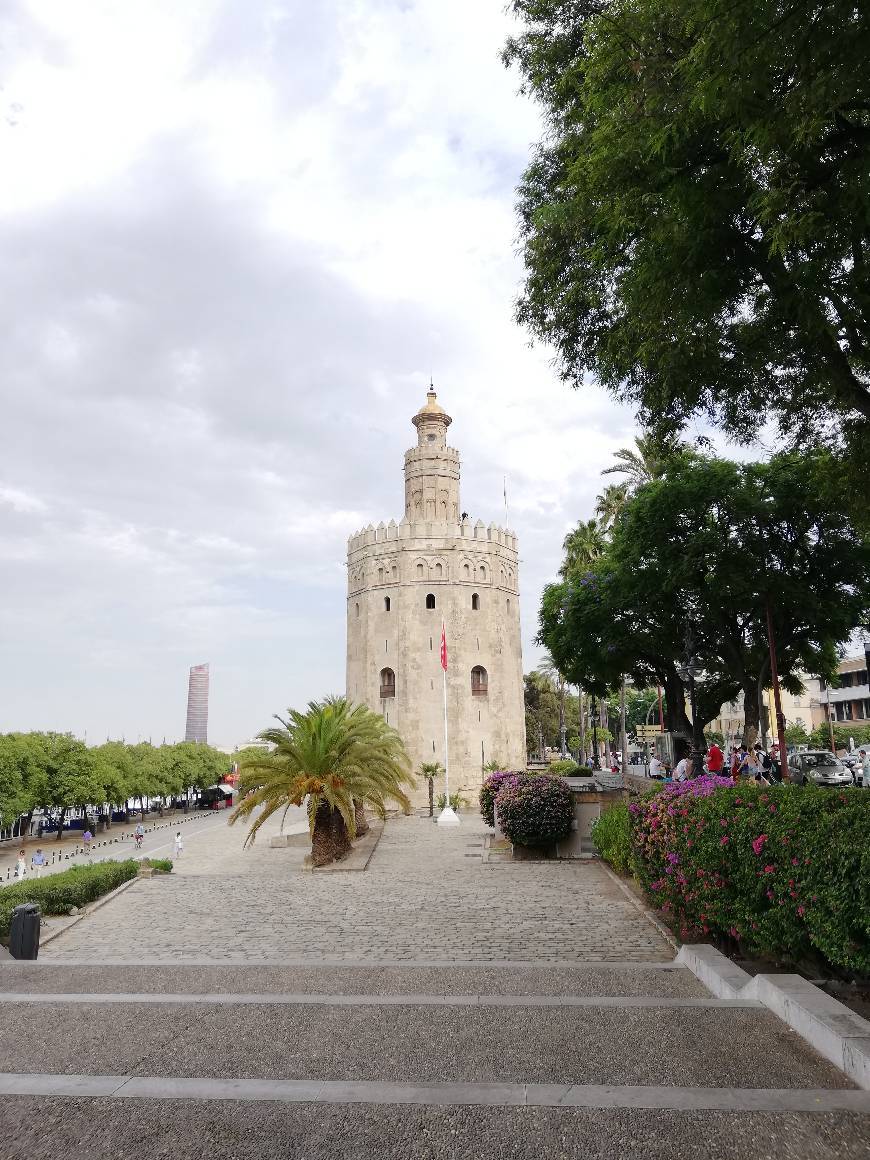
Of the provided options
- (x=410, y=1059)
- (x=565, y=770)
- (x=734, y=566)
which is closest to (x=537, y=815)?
(x=734, y=566)

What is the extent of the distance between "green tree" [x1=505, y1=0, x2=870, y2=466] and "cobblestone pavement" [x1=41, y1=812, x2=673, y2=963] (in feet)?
24.8

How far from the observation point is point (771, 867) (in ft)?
23.5

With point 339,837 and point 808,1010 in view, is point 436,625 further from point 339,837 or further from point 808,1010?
point 808,1010

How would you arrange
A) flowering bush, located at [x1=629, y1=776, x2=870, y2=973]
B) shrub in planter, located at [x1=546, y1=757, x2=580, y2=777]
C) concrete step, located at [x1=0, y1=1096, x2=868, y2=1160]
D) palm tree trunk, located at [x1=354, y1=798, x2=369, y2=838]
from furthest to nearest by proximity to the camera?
shrub in planter, located at [x1=546, y1=757, x2=580, y2=777]
palm tree trunk, located at [x1=354, y1=798, x2=369, y2=838]
flowering bush, located at [x1=629, y1=776, x2=870, y2=973]
concrete step, located at [x1=0, y1=1096, x2=868, y2=1160]

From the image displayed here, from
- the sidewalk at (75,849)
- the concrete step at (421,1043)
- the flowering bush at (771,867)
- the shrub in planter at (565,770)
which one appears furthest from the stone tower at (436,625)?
the concrete step at (421,1043)

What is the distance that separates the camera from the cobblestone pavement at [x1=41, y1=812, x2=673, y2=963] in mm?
10367

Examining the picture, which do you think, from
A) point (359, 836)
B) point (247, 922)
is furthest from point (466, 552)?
point (247, 922)

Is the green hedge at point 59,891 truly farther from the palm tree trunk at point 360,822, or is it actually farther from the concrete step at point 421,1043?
the palm tree trunk at point 360,822

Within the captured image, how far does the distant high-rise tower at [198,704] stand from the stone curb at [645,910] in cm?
12818

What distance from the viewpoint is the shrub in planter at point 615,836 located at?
1402 centimetres

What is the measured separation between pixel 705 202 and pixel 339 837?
706 inches

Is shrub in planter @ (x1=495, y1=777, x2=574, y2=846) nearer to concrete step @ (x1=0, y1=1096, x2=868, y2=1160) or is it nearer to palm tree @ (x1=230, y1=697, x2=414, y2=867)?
palm tree @ (x1=230, y1=697, x2=414, y2=867)

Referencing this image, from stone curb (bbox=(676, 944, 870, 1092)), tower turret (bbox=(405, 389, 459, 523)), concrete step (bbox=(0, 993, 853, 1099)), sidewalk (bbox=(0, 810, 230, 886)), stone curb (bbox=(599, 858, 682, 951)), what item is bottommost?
sidewalk (bbox=(0, 810, 230, 886))

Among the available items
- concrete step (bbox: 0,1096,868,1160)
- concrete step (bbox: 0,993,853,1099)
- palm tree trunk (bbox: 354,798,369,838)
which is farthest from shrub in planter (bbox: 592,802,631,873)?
palm tree trunk (bbox: 354,798,369,838)
